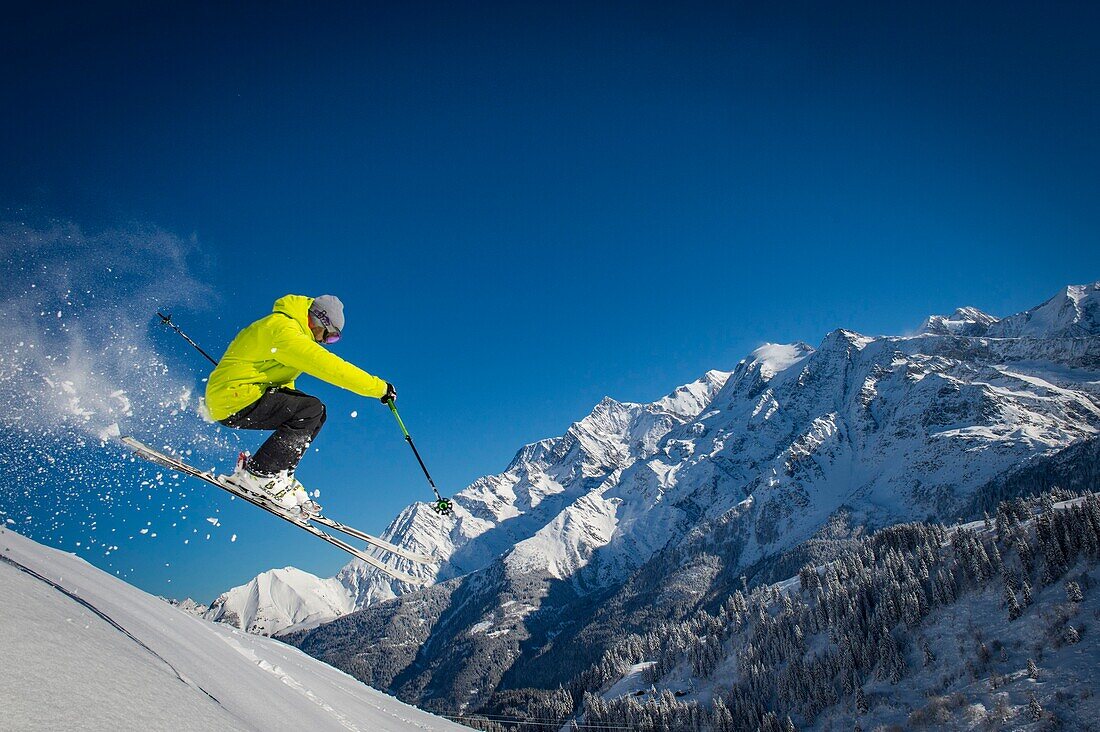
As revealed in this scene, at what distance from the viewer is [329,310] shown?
332 inches

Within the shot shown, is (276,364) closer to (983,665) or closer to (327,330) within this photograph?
(327,330)

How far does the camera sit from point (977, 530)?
11062 cm

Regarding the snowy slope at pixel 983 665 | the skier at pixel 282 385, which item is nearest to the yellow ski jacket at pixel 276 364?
the skier at pixel 282 385

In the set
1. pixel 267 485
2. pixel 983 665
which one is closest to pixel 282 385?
pixel 267 485

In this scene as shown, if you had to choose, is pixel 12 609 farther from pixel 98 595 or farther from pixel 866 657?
pixel 866 657

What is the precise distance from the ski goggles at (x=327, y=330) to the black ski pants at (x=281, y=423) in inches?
44.6

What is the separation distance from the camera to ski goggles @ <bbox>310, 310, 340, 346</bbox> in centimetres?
836

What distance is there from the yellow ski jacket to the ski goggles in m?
0.18

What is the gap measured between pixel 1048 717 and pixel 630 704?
78.5 m

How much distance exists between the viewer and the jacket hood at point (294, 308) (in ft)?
26.4

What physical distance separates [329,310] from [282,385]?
1.58m

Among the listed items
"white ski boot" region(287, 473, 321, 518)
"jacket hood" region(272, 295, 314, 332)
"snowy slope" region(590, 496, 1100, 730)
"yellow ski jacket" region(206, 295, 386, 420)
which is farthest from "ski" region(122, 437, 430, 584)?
"snowy slope" region(590, 496, 1100, 730)

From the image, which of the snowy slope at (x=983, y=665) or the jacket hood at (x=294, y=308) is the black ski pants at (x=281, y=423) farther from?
the snowy slope at (x=983, y=665)

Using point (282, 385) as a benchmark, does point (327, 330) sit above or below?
above
